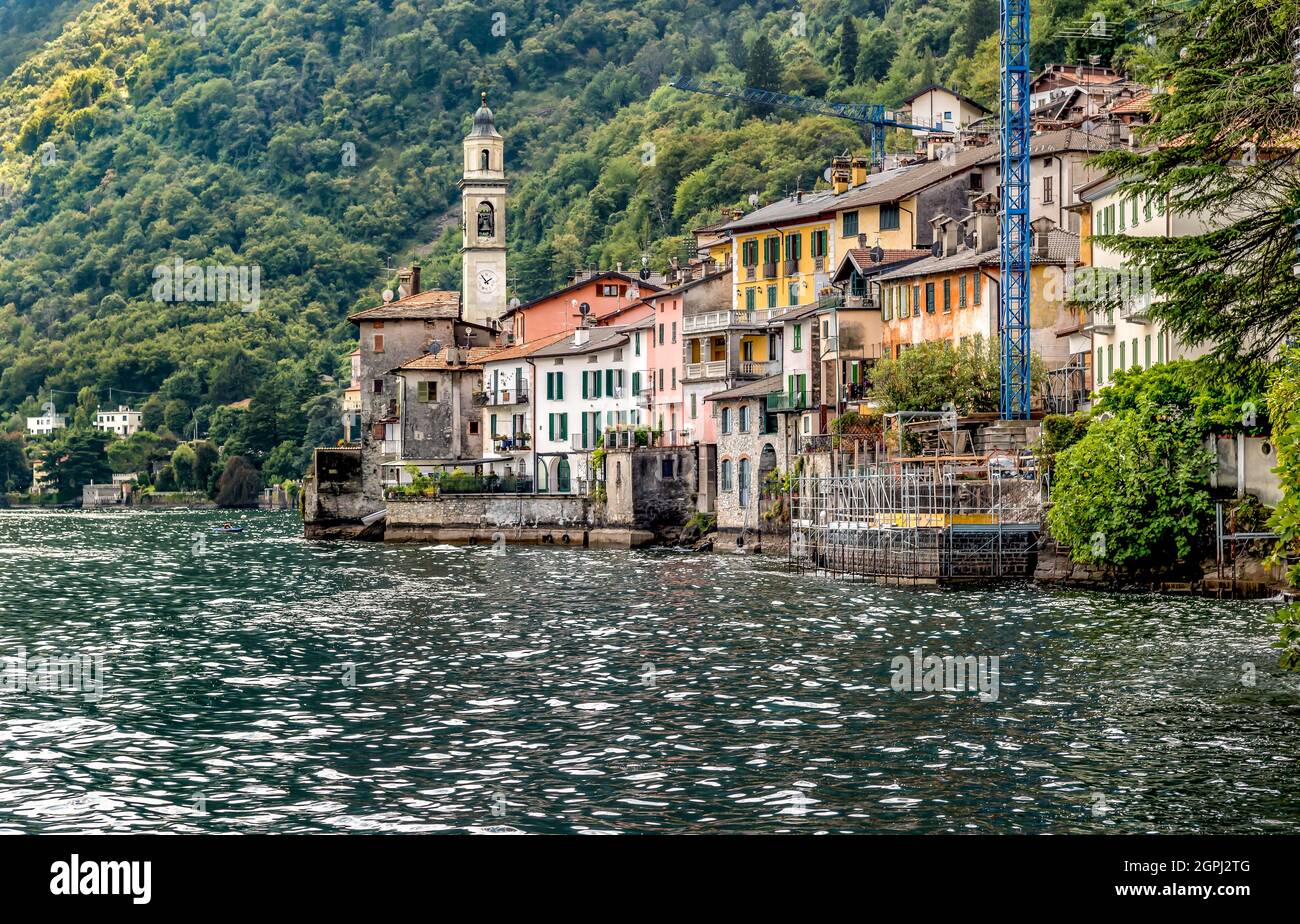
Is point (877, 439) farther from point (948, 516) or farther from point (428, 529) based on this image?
point (428, 529)

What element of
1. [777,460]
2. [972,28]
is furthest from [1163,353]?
[972,28]

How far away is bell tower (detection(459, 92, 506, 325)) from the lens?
494 feet

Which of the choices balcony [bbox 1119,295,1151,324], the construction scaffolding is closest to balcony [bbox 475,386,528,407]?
the construction scaffolding

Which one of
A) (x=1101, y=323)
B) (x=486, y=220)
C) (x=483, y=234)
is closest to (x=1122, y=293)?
(x=1101, y=323)

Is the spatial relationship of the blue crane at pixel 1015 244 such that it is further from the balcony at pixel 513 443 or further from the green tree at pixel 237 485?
the green tree at pixel 237 485

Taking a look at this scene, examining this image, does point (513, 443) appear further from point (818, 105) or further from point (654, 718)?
point (654, 718)

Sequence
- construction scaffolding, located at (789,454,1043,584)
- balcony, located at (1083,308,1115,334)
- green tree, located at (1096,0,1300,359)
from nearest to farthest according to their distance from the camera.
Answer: green tree, located at (1096,0,1300,359)
construction scaffolding, located at (789,454,1043,584)
balcony, located at (1083,308,1115,334)

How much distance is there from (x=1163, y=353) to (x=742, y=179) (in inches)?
4922

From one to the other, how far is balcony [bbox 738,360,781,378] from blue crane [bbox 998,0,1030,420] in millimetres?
21005

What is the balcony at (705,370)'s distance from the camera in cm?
9494

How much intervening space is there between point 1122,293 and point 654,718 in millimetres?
26494

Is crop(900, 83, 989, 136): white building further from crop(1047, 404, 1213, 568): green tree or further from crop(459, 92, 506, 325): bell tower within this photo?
crop(1047, 404, 1213, 568): green tree

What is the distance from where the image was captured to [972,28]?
172750mm

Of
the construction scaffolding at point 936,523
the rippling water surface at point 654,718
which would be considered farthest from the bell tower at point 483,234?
the rippling water surface at point 654,718
